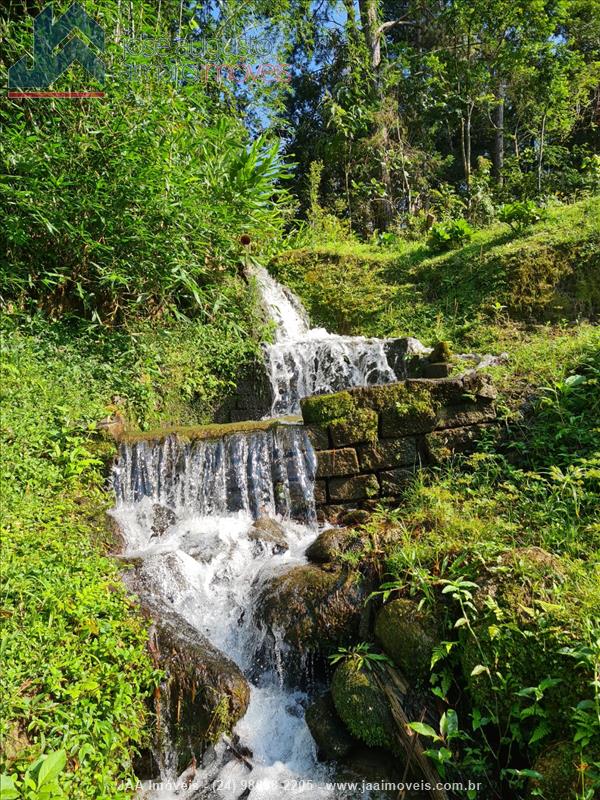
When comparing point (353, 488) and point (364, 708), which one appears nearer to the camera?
point (364, 708)

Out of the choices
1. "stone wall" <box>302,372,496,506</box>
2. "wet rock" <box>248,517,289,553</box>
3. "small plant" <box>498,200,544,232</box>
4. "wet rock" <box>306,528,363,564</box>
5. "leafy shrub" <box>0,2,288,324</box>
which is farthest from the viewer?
"small plant" <box>498,200,544,232</box>

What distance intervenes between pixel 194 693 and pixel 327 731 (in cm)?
79

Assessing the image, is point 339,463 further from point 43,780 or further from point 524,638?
point 43,780

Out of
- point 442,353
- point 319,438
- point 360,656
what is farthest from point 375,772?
point 442,353

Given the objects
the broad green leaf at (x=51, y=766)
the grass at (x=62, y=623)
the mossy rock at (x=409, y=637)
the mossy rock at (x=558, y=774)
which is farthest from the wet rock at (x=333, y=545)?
the broad green leaf at (x=51, y=766)

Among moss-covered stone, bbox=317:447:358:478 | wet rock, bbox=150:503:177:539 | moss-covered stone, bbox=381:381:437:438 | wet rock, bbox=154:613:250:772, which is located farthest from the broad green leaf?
moss-covered stone, bbox=381:381:437:438

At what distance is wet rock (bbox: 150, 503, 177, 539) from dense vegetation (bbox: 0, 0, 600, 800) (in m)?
0.46

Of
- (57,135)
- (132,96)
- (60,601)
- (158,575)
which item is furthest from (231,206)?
(60,601)

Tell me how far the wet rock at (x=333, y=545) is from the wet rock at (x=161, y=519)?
138 cm

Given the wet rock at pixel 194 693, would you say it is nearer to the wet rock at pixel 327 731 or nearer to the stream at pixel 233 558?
the stream at pixel 233 558

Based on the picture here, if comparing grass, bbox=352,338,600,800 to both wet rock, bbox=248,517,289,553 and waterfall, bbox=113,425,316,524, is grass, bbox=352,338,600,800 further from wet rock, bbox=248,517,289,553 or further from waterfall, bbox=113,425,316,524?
waterfall, bbox=113,425,316,524

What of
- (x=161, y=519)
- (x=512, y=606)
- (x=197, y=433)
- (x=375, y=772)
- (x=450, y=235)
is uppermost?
(x=450, y=235)

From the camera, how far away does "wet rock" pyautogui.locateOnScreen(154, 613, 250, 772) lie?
9.63 ft

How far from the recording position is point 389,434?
4664 millimetres
